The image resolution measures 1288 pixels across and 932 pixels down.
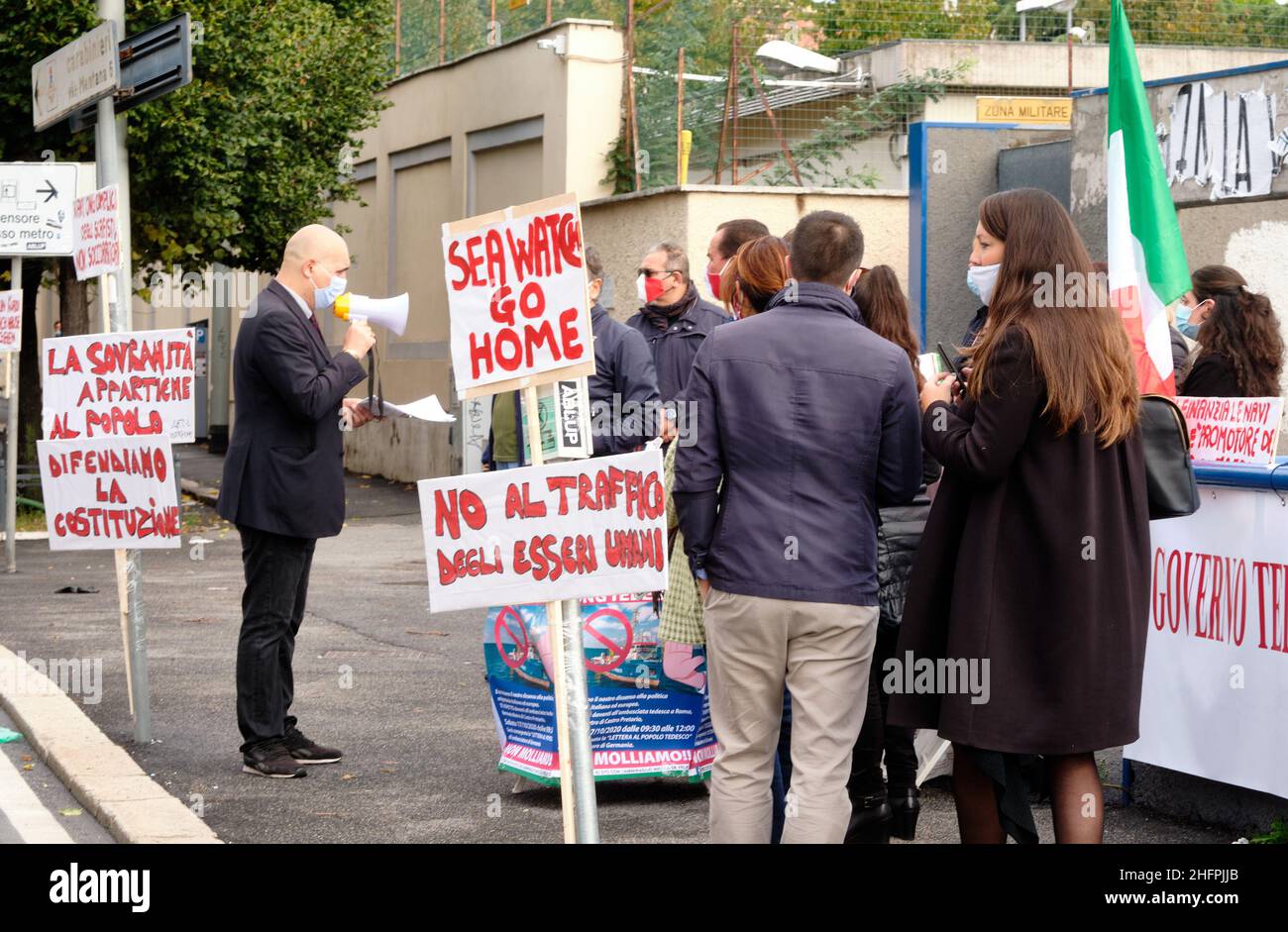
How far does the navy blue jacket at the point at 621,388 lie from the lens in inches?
281

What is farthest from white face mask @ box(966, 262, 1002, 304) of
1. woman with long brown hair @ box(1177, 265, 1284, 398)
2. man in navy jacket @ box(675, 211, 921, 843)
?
woman with long brown hair @ box(1177, 265, 1284, 398)

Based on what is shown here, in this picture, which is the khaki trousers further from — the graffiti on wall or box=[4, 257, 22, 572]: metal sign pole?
box=[4, 257, 22, 572]: metal sign pole

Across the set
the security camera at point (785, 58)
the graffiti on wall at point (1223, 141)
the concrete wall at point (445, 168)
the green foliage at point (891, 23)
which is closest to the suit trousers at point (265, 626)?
the graffiti on wall at point (1223, 141)

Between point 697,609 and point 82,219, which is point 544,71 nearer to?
point 82,219

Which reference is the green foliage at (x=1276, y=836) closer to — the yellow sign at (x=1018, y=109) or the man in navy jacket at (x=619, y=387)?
the man in navy jacket at (x=619, y=387)

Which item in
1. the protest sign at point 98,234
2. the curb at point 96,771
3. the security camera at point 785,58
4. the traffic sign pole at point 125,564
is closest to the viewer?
the curb at point 96,771

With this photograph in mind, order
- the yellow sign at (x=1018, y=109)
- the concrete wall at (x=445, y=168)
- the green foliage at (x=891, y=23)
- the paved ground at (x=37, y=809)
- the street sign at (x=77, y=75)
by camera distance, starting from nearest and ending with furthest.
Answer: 1. the paved ground at (x=37, y=809)
2. the street sign at (x=77, y=75)
3. the concrete wall at (x=445, y=168)
4. the yellow sign at (x=1018, y=109)
5. the green foliage at (x=891, y=23)

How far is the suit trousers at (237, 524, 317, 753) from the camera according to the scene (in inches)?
260

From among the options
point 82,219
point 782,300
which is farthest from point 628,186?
point 782,300

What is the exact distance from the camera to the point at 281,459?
21.5ft

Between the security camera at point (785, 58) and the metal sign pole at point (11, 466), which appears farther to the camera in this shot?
the security camera at point (785, 58)

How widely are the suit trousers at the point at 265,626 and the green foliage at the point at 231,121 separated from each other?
10.5m

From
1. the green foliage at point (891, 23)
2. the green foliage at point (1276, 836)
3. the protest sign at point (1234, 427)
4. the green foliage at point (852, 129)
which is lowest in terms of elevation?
the green foliage at point (1276, 836)

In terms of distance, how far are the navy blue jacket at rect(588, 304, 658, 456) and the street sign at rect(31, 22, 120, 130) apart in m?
2.68
